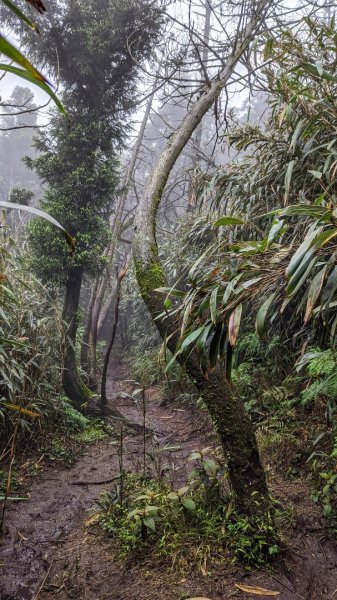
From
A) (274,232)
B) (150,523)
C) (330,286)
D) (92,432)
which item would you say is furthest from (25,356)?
(330,286)

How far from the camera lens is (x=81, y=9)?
17.2 feet

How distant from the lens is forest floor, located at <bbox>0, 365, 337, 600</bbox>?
5.55ft

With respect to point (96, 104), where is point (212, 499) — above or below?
below

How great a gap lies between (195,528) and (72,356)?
3.21 m

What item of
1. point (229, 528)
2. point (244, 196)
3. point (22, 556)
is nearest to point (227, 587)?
point (229, 528)

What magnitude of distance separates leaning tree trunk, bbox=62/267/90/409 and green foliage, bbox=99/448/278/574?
2.54 m

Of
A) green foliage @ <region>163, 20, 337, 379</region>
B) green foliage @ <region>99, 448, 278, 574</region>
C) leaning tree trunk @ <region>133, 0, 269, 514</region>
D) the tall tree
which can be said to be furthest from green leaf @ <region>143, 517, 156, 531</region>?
the tall tree

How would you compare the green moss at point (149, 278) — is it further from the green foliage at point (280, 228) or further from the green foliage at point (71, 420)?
the green foliage at point (71, 420)

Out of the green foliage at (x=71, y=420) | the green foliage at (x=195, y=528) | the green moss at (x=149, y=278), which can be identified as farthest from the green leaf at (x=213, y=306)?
the green foliage at (x=71, y=420)

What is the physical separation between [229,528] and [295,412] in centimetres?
143

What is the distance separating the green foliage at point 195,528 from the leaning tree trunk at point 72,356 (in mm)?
2542

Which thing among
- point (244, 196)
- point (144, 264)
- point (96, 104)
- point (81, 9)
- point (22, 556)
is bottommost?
point (22, 556)

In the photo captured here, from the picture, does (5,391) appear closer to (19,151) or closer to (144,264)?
(144,264)

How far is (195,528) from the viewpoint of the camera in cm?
195
